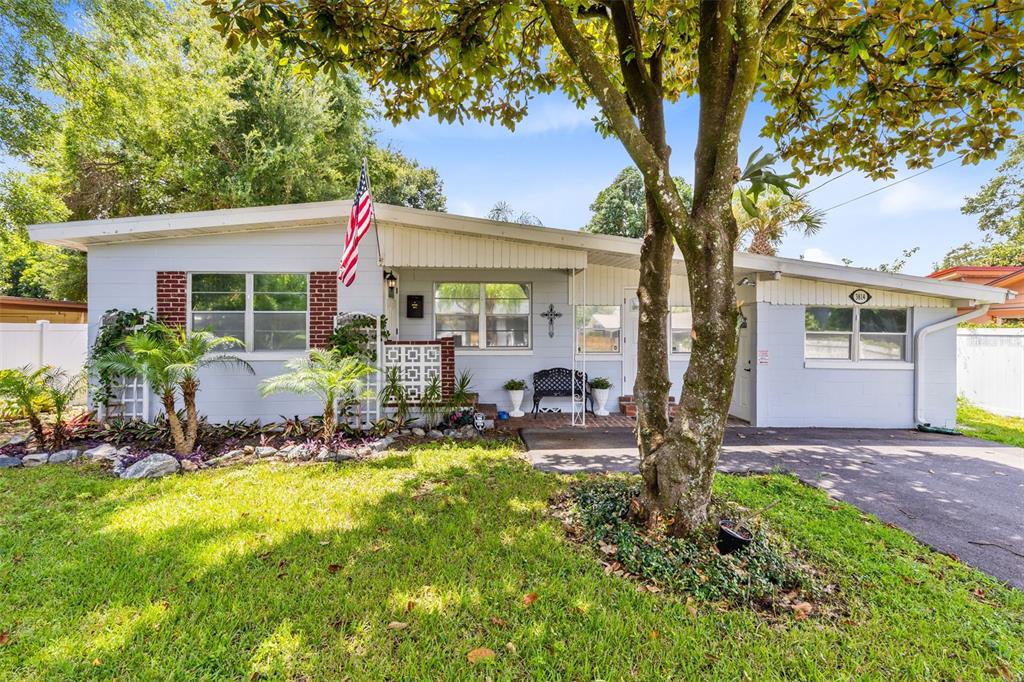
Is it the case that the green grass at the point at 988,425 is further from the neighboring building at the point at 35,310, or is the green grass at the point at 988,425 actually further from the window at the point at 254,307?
the neighboring building at the point at 35,310

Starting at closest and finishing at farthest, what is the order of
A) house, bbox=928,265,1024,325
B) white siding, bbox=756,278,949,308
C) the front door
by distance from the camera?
1. white siding, bbox=756,278,949,308
2. the front door
3. house, bbox=928,265,1024,325

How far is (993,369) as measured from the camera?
9.93 m

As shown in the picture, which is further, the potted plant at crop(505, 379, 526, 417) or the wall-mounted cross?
the wall-mounted cross

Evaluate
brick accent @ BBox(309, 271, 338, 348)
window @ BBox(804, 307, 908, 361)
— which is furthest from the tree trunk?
window @ BBox(804, 307, 908, 361)

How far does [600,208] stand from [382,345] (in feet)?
76.5

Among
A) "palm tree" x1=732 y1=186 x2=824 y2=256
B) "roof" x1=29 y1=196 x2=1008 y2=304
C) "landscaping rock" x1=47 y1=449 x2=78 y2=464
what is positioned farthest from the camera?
"palm tree" x1=732 y1=186 x2=824 y2=256

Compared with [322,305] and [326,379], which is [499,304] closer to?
[322,305]

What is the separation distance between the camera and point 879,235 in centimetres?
1927

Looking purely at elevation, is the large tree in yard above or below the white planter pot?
above

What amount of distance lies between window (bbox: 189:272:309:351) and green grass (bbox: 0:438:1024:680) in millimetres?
3193

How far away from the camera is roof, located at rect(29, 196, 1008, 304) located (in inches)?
246

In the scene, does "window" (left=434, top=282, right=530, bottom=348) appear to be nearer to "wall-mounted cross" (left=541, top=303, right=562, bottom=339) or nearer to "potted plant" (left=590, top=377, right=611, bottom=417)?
"wall-mounted cross" (left=541, top=303, right=562, bottom=339)

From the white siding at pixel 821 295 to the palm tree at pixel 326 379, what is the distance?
7196mm

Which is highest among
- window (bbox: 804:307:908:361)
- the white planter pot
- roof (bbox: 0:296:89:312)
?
roof (bbox: 0:296:89:312)
